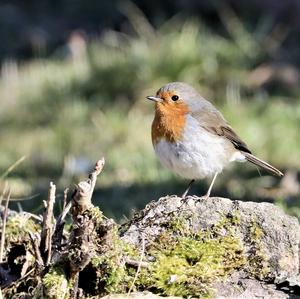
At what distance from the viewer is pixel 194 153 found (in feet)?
17.5

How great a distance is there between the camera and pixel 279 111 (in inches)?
356

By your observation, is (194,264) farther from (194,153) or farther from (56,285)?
(194,153)

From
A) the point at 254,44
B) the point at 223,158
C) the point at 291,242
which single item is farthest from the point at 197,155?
the point at 254,44

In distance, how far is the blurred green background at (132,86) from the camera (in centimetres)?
776

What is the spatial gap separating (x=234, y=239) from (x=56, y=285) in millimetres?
859

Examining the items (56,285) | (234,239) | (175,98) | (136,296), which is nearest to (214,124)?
(175,98)

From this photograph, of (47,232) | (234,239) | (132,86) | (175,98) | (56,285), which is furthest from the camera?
Answer: (132,86)

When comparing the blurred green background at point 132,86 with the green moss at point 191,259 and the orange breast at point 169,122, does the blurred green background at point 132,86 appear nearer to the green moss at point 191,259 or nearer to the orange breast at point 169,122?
the orange breast at point 169,122

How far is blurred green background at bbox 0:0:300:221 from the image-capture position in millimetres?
7758

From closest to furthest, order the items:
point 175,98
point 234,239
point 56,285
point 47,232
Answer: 1. point 56,285
2. point 47,232
3. point 234,239
4. point 175,98

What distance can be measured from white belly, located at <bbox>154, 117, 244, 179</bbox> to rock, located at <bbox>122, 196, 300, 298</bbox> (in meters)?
1.15

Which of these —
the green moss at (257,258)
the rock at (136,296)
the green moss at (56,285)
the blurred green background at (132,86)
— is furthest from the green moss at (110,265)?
the blurred green background at (132,86)

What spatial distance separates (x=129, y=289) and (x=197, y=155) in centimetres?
175

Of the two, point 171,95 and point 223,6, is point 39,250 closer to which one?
point 171,95
